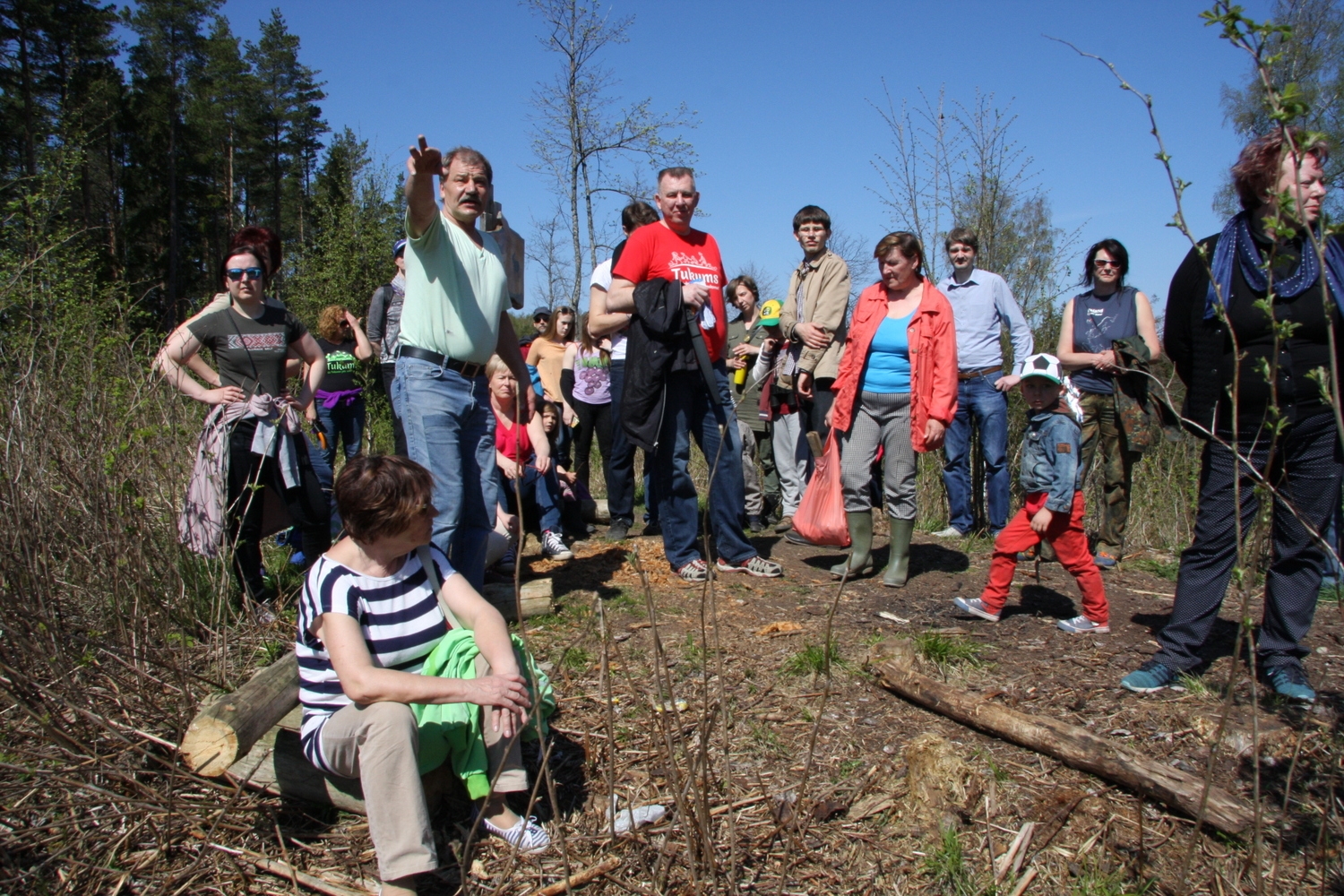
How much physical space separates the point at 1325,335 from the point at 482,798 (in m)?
3.30

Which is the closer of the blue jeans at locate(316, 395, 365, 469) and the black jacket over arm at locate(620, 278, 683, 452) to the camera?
the black jacket over arm at locate(620, 278, 683, 452)

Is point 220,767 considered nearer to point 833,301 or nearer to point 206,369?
point 206,369

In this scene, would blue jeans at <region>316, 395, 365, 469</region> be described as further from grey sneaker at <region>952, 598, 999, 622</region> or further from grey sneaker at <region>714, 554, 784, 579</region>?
grey sneaker at <region>952, 598, 999, 622</region>

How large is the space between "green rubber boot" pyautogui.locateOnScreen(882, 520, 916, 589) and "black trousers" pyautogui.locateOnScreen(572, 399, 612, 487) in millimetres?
2610

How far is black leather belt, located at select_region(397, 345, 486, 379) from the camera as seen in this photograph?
3.58m

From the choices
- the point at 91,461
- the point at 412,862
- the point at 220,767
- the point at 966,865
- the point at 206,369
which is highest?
the point at 206,369

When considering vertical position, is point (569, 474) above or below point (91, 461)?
below

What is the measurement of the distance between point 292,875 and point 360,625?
69cm

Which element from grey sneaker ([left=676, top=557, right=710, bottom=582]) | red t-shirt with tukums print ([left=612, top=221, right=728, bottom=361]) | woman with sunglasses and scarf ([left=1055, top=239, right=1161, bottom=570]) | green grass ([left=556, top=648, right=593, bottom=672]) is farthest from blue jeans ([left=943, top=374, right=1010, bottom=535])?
green grass ([left=556, top=648, right=593, bottom=672])

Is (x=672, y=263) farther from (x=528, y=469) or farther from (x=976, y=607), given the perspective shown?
(x=976, y=607)

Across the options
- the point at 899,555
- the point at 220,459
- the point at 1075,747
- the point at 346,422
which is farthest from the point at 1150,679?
the point at 346,422

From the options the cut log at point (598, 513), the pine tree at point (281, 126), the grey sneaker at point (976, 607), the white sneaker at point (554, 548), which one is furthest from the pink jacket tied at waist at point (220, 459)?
the pine tree at point (281, 126)

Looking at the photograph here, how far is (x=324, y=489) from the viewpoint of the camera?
490cm

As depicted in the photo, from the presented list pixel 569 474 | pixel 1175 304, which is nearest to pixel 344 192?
pixel 569 474
